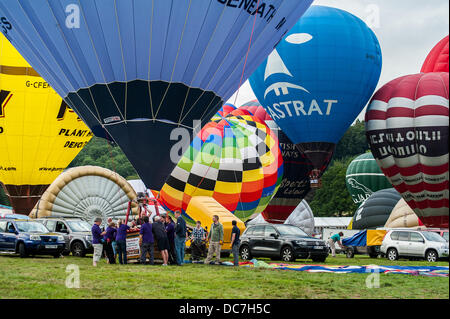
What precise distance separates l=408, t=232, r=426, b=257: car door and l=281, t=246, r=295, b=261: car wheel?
5.25 metres

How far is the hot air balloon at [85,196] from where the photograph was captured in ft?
87.6

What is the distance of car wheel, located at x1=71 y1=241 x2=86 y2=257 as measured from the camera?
20.7m

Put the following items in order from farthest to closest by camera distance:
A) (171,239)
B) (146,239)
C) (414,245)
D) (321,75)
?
(321,75) < (414,245) < (171,239) < (146,239)

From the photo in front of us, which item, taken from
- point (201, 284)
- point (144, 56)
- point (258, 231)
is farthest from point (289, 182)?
point (201, 284)

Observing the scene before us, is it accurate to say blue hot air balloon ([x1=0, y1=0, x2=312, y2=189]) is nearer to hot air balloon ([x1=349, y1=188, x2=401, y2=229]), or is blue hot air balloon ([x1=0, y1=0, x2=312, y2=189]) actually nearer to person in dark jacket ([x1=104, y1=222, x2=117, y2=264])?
person in dark jacket ([x1=104, y1=222, x2=117, y2=264])

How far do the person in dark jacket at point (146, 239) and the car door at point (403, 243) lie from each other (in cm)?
1027

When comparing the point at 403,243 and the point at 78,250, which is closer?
the point at 78,250

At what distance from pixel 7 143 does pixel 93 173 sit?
447 centimetres

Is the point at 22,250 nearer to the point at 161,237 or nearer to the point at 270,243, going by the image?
the point at 161,237

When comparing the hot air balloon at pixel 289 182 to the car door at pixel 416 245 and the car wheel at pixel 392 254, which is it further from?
the car door at pixel 416 245

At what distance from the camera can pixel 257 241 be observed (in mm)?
20016

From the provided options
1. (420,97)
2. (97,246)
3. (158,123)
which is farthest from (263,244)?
(420,97)

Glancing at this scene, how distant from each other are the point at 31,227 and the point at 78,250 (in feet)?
6.08

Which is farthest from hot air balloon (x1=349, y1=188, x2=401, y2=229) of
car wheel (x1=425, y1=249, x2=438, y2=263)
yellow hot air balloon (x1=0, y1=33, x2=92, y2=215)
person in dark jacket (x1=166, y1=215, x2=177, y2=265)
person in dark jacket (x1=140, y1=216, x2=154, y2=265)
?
person in dark jacket (x1=140, y1=216, x2=154, y2=265)
